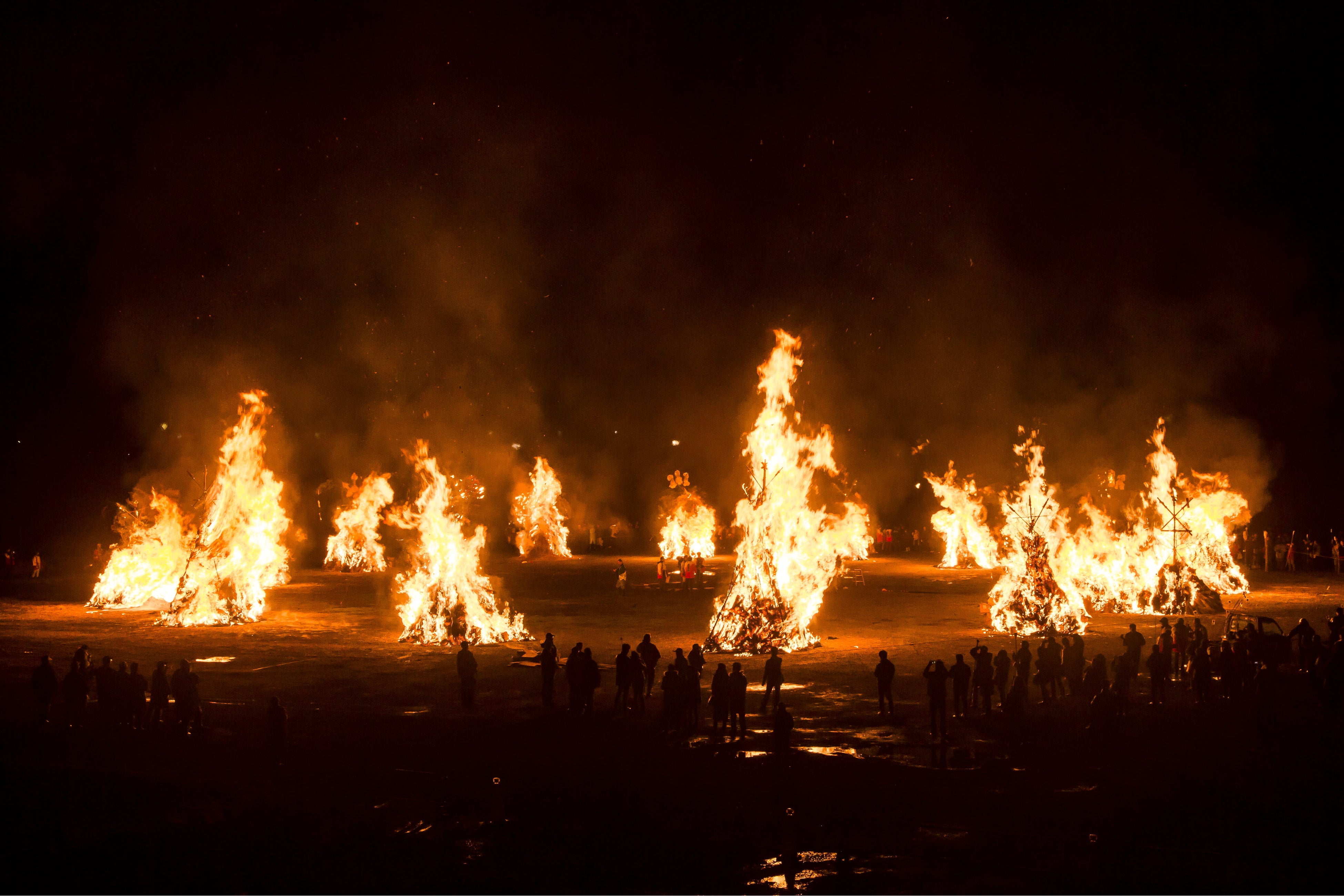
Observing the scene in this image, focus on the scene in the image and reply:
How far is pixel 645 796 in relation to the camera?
10945mm

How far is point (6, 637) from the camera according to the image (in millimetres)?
23000

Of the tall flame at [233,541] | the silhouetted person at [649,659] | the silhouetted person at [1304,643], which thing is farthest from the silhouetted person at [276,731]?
the tall flame at [233,541]

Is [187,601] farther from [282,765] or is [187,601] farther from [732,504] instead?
[732,504]

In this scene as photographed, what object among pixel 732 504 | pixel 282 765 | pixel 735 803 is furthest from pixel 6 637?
pixel 732 504

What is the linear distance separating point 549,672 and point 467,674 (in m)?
1.32

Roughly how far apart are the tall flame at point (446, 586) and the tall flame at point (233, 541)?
5905 mm

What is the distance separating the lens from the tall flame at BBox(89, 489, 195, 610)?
29.7 m

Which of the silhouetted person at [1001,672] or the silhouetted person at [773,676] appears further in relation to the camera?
the silhouetted person at [1001,672]

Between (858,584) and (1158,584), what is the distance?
11.3m

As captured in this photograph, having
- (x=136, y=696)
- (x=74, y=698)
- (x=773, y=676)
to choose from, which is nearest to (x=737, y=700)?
(x=773, y=676)

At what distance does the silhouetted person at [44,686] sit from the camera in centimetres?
1414

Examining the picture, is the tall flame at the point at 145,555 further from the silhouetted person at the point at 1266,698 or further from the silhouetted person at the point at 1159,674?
the silhouetted person at the point at 1266,698

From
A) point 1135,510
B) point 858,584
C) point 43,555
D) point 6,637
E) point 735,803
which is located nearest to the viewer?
point 735,803

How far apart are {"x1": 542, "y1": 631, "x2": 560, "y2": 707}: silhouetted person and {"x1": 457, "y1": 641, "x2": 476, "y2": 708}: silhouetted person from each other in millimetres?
1127
